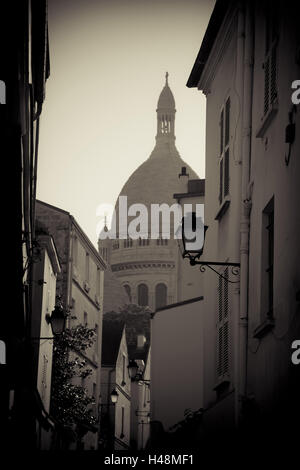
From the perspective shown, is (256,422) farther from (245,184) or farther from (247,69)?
(247,69)

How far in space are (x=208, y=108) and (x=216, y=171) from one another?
170 cm

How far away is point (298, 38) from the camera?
9711 mm

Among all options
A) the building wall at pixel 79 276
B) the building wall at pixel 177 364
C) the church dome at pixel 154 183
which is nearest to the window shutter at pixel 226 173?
the building wall at pixel 177 364

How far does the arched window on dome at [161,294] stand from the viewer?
139 metres

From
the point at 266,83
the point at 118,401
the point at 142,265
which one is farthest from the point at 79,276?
the point at 142,265

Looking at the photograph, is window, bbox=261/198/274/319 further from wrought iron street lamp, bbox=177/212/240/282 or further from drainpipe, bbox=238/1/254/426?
drainpipe, bbox=238/1/254/426

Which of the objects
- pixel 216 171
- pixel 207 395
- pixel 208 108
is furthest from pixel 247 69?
pixel 207 395

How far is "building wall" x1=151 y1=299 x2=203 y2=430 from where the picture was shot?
75.5ft

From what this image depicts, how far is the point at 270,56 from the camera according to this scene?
11500 millimetres

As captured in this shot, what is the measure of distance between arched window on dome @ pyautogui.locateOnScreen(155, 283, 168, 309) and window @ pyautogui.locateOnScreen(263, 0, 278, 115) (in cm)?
12679

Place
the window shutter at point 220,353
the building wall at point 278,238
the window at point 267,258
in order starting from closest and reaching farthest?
1. the building wall at point 278,238
2. the window at point 267,258
3. the window shutter at point 220,353

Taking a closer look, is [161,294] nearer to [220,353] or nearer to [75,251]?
[75,251]

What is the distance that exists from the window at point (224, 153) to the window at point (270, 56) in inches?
99.6

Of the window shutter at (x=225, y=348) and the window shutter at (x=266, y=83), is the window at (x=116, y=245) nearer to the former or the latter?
the window shutter at (x=225, y=348)
